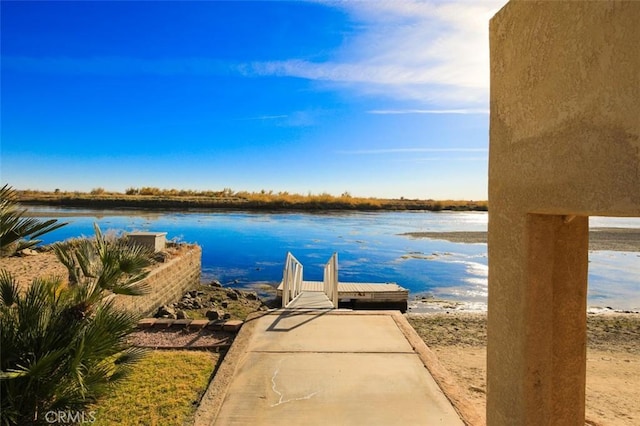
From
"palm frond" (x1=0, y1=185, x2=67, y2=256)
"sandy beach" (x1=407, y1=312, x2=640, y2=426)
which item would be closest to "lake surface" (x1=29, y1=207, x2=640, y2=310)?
"sandy beach" (x1=407, y1=312, x2=640, y2=426)

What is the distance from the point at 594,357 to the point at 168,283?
10.8 metres

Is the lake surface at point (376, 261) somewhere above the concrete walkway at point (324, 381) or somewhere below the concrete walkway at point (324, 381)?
below

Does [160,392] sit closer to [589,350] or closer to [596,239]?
[589,350]

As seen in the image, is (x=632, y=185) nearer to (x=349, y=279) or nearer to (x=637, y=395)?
(x=637, y=395)

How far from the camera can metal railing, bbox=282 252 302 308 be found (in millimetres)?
8148

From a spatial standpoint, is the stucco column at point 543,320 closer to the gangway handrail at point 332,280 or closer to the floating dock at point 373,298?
the gangway handrail at point 332,280

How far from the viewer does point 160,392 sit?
4504mm

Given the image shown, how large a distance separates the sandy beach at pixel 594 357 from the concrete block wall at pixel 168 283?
615 centimetres

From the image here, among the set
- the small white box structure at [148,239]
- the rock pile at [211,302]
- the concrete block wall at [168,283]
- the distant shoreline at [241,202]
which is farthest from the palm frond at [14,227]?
the distant shoreline at [241,202]

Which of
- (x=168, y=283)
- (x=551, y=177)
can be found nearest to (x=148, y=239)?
(x=168, y=283)

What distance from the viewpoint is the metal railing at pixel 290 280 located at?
8148mm

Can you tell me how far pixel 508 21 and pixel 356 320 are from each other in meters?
5.46

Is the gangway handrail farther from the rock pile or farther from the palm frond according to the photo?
the palm frond

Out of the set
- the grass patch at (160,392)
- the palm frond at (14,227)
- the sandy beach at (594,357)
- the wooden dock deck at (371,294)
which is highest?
the palm frond at (14,227)
